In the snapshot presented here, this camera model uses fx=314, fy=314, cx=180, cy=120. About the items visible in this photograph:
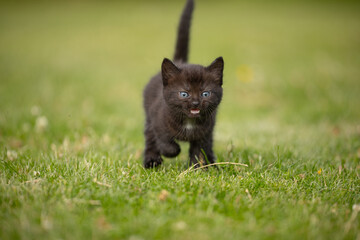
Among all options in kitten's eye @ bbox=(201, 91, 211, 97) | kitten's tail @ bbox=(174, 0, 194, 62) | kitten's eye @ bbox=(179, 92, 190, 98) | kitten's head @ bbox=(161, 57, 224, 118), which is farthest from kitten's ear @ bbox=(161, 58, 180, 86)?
kitten's tail @ bbox=(174, 0, 194, 62)

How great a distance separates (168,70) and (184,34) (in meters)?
1.04

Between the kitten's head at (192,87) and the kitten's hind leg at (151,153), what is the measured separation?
646mm

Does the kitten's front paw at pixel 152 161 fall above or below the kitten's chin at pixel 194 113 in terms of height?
below

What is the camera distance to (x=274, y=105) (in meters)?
6.84

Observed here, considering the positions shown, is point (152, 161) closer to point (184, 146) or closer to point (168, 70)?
point (168, 70)

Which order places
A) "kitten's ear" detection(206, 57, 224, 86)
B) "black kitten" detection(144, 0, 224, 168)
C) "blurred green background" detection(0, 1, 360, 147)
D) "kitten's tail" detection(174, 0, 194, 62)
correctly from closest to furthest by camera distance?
"black kitten" detection(144, 0, 224, 168) < "kitten's ear" detection(206, 57, 224, 86) < "kitten's tail" detection(174, 0, 194, 62) < "blurred green background" detection(0, 1, 360, 147)

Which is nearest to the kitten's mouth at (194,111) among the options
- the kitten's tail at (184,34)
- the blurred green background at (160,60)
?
the kitten's tail at (184,34)

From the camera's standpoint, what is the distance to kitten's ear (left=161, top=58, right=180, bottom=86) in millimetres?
2903

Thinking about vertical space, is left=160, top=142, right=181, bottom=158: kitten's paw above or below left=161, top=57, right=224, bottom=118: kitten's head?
below

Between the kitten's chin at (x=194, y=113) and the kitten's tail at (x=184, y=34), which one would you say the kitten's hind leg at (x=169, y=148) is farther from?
the kitten's tail at (x=184, y=34)

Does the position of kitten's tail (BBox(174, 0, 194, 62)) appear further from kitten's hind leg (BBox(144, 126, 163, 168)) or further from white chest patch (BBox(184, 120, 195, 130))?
white chest patch (BBox(184, 120, 195, 130))

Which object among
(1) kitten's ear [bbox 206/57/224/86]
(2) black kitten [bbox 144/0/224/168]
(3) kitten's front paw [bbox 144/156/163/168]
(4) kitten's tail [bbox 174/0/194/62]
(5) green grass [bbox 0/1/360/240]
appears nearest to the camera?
(5) green grass [bbox 0/1/360/240]

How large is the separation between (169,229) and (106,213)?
459 millimetres

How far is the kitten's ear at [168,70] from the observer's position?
290 cm
